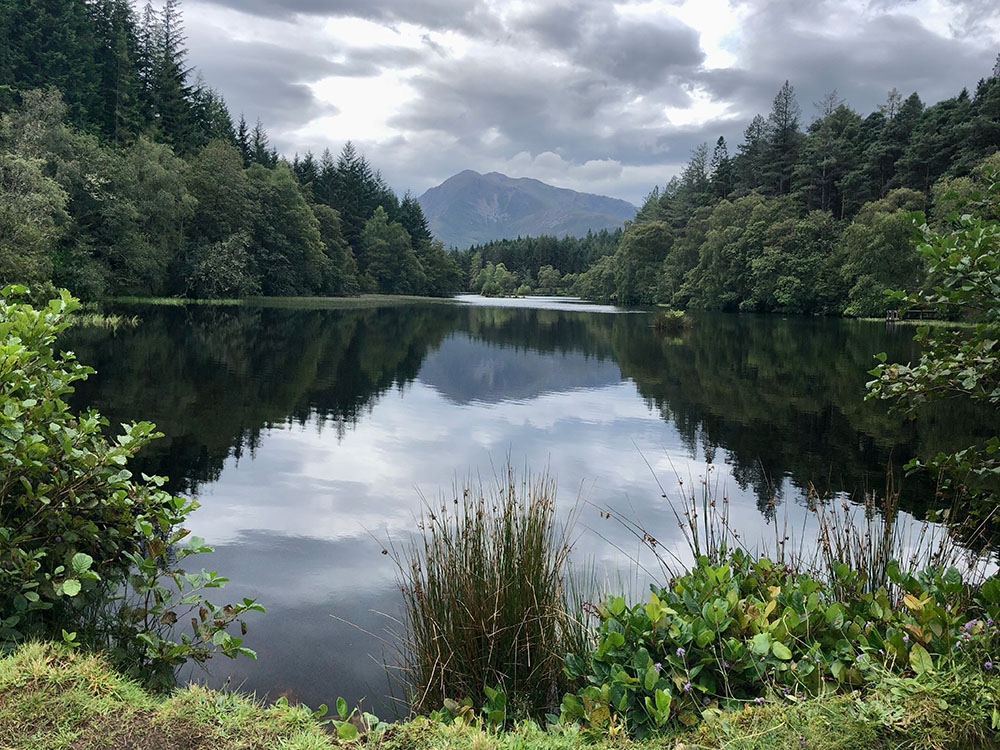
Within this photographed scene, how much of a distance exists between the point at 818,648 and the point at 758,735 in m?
0.56

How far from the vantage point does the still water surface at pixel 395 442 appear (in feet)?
17.5

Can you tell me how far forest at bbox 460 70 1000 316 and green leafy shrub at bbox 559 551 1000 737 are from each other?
36890 mm

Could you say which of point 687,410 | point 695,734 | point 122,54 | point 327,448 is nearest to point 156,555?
point 695,734

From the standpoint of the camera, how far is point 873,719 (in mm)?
2531

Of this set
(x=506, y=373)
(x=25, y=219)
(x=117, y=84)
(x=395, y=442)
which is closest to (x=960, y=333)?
(x=395, y=442)

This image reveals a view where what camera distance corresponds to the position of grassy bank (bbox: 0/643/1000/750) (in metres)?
2.49

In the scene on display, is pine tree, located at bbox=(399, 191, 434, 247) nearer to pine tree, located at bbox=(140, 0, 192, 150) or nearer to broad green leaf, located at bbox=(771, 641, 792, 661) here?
pine tree, located at bbox=(140, 0, 192, 150)

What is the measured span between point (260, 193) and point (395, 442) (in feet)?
184

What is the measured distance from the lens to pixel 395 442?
1096cm

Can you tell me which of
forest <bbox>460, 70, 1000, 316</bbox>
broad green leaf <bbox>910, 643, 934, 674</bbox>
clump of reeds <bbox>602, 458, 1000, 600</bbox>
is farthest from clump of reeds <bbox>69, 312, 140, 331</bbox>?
forest <bbox>460, 70, 1000, 316</bbox>

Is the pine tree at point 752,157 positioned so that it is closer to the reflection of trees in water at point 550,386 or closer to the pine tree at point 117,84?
the reflection of trees in water at point 550,386

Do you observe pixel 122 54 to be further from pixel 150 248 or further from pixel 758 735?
pixel 758 735

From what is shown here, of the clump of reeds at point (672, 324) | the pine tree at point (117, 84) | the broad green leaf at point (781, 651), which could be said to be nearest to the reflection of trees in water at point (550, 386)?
the broad green leaf at point (781, 651)

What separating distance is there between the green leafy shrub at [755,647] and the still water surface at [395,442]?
153 centimetres
